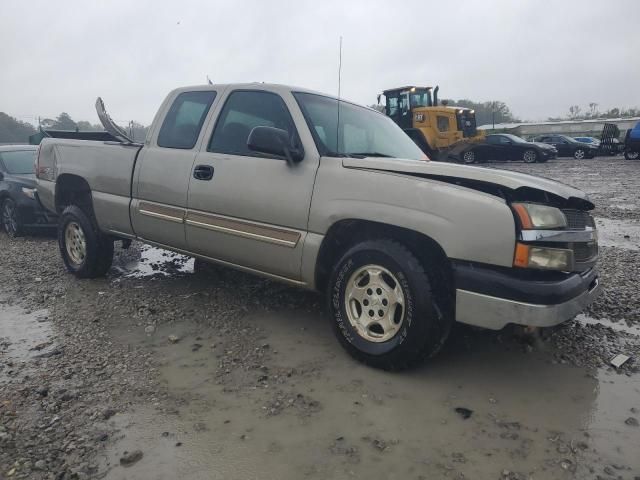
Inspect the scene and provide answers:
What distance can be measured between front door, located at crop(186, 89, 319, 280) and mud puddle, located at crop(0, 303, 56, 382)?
132cm

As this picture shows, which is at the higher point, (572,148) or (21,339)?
(572,148)

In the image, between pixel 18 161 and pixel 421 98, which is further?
pixel 421 98

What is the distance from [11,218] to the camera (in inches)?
309

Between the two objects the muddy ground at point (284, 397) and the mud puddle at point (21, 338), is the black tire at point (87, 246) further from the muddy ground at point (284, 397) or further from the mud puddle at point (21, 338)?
the mud puddle at point (21, 338)

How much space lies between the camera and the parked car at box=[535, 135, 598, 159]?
25.8 meters

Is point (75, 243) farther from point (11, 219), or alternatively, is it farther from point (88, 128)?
point (88, 128)

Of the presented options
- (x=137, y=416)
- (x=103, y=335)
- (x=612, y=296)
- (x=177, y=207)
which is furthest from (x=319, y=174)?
(x=612, y=296)

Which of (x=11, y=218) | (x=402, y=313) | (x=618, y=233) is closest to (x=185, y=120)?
(x=402, y=313)

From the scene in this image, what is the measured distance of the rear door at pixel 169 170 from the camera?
13.3 feet

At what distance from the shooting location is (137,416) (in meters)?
2.59

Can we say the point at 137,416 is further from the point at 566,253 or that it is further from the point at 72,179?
the point at 72,179

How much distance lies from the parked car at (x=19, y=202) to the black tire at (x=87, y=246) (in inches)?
107

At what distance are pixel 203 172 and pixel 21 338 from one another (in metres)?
1.89

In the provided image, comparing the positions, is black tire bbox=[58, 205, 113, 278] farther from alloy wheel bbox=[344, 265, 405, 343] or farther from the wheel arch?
alloy wheel bbox=[344, 265, 405, 343]
